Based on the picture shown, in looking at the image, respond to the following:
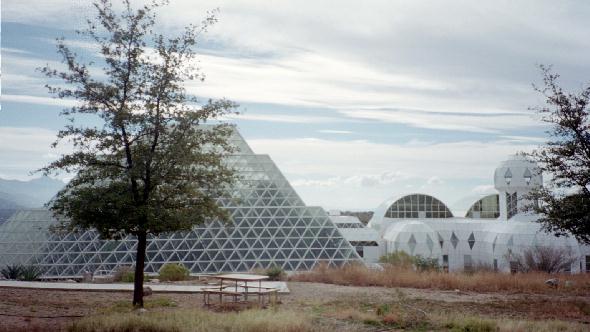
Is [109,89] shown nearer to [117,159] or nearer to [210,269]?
[117,159]

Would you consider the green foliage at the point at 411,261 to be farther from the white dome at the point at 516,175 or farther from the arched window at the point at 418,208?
the arched window at the point at 418,208

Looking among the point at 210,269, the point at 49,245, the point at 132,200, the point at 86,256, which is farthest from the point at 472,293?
the point at 49,245

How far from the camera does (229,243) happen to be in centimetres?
3709

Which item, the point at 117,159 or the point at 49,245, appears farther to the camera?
the point at 49,245

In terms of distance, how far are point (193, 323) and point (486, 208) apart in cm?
6140

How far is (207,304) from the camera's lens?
16344 mm

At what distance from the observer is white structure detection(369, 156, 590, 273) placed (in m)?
46.2

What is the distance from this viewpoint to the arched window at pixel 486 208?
66.5m

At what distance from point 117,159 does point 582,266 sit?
139 ft

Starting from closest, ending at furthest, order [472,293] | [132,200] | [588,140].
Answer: [132,200]
[588,140]
[472,293]

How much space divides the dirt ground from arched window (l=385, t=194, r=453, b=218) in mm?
43053

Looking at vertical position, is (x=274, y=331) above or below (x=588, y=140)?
below

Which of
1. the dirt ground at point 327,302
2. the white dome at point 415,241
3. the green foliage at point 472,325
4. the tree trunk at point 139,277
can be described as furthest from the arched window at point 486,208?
the tree trunk at point 139,277

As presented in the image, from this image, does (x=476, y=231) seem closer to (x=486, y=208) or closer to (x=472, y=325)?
(x=486, y=208)
